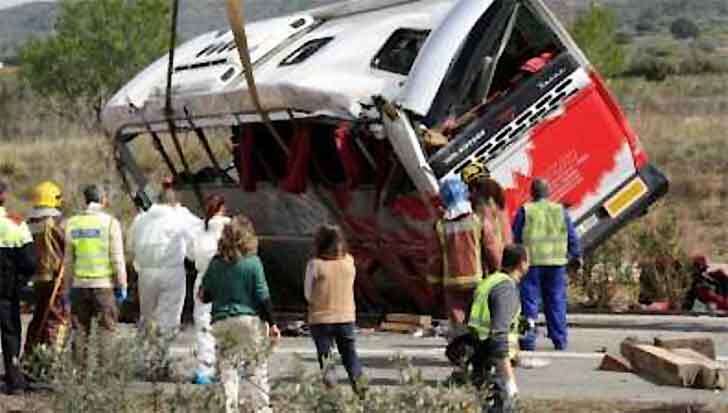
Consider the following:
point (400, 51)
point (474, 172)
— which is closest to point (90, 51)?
point (400, 51)

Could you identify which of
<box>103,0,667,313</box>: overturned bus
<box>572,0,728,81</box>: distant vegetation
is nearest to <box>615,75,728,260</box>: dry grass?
<box>572,0,728,81</box>: distant vegetation

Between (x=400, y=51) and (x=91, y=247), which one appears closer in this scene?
(x=91, y=247)

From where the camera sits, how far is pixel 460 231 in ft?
35.7

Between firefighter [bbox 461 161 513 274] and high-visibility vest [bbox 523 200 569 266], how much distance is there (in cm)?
61

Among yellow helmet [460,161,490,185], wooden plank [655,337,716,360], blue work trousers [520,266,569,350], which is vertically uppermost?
yellow helmet [460,161,490,185]

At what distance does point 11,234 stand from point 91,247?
55cm

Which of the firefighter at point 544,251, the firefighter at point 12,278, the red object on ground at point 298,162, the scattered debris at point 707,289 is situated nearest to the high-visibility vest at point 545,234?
the firefighter at point 544,251

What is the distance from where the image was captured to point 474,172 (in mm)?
12258

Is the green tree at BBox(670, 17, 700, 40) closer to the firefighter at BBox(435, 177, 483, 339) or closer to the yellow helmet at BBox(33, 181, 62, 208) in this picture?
the firefighter at BBox(435, 177, 483, 339)

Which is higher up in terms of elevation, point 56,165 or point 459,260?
point 459,260

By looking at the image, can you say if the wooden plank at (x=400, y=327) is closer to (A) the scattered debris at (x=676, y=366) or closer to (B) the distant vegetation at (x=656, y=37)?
(A) the scattered debris at (x=676, y=366)

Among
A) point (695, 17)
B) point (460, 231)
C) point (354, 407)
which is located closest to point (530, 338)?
point (460, 231)

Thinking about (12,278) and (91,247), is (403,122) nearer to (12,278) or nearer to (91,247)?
(91,247)

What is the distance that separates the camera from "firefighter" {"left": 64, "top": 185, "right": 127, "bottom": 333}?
1102 cm
